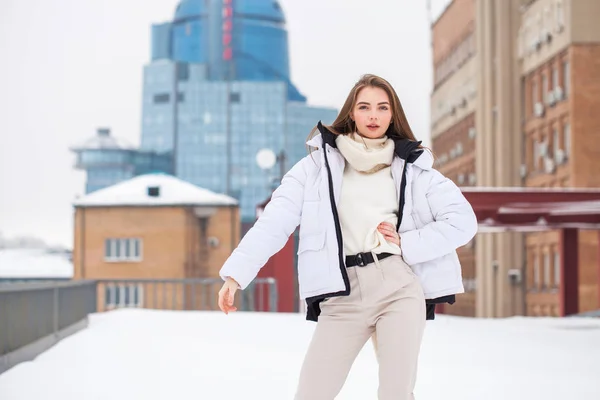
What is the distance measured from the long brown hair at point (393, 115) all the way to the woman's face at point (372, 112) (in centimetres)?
2

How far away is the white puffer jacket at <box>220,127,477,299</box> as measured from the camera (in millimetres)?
4332

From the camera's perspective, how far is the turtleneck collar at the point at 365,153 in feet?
14.6

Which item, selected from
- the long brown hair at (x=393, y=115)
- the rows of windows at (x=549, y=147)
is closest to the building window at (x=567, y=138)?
the rows of windows at (x=549, y=147)

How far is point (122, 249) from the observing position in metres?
64.0

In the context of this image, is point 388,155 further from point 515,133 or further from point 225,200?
point 225,200

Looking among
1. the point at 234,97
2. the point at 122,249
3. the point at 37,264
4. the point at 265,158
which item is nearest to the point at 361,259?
the point at 265,158

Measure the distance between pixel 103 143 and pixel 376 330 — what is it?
161m

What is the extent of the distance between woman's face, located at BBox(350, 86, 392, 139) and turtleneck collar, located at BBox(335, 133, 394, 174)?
0.12 ft

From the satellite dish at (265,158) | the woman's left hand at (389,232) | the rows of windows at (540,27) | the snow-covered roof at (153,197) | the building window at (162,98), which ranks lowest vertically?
the woman's left hand at (389,232)

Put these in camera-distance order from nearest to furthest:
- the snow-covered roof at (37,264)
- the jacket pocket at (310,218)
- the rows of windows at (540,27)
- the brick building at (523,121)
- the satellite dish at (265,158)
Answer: the jacket pocket at (310,218)
the brick building at (523,121)
the rows of windows at (540,27)
the satellite dish at (265,158)
the snow-covered roof at (37,264)

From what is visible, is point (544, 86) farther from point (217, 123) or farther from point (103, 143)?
point (103, 143)

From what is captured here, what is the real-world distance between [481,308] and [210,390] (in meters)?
45.9

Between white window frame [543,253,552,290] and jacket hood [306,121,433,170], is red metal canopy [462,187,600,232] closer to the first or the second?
jacket hood [306,121,433,170]

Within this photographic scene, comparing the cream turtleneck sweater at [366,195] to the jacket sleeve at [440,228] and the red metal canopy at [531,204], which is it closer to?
the jacket sleeve at [440,228]
